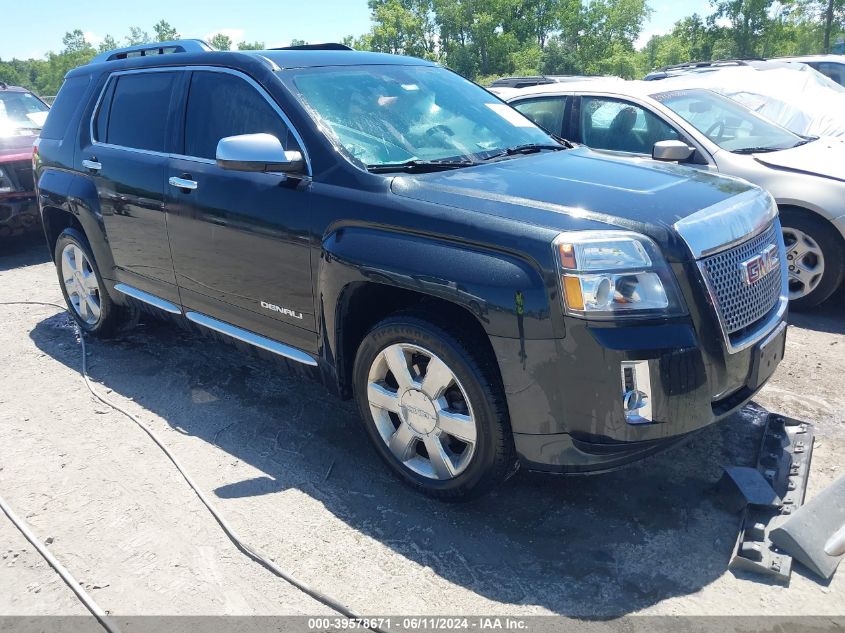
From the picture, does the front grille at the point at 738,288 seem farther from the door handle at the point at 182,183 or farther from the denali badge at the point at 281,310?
the door handle at the point at 182,183

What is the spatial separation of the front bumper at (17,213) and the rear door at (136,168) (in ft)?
13.2

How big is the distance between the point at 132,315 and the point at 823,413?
4557 millimetres

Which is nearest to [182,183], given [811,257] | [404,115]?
[404,115]

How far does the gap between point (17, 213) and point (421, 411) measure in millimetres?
7137

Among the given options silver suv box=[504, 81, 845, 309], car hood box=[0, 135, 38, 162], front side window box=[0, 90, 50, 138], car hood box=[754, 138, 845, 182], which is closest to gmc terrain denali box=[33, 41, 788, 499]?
silver suv box=[504, 81, 845, 309]

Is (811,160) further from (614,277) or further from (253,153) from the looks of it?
(253,153)

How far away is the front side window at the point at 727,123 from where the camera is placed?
19.1ft

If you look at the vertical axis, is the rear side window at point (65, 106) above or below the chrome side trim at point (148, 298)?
above

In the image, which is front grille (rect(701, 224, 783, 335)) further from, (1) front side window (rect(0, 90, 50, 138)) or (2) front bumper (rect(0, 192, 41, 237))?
(1) front side window (rect(0, 90, 50, 138))

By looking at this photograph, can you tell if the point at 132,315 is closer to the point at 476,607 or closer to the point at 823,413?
the point at 476,607

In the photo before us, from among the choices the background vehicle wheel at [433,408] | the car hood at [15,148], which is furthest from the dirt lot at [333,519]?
the car hood at [15,148]

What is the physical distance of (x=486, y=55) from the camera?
69250 millimetres

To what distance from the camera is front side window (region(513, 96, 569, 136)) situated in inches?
249

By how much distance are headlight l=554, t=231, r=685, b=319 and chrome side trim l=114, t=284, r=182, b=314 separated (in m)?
2.68
